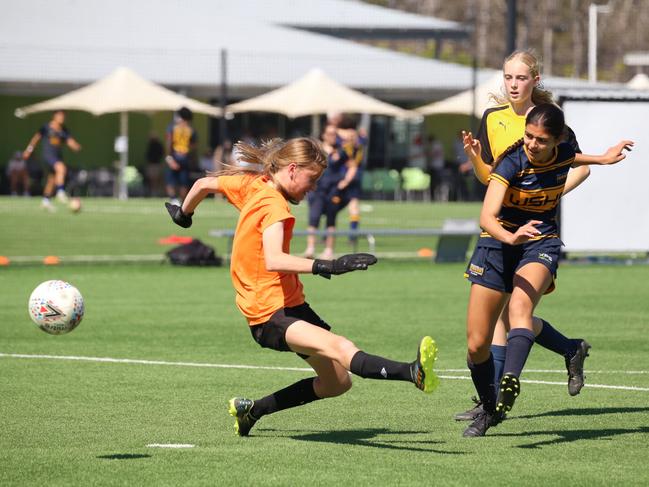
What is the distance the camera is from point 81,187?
45.5m

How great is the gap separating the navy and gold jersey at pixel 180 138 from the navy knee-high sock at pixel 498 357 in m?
21.6

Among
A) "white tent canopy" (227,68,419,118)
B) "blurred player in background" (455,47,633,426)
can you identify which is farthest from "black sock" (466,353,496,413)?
"white tent canopy" (227,68,419,118)

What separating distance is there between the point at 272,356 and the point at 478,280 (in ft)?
13.5

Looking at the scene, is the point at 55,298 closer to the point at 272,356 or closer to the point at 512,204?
the point at 512,204

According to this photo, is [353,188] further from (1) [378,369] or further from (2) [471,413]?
(1) [378,369]

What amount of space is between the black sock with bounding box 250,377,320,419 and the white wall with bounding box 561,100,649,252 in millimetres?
13886

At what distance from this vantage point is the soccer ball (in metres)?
8.96

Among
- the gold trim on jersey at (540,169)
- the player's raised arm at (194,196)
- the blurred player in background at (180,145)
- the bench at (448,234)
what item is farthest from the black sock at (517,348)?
the blurred player in background at (180,145)

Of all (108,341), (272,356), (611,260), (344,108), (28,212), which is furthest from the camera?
(344,108)

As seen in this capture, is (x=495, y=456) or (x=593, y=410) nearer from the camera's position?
(x=495, y=456)

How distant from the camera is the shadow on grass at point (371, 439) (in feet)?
26.6

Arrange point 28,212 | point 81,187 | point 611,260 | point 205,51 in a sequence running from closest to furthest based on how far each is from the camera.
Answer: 1. point 611,260
2. point 28,212
3. point 81,187
4. point 205,51

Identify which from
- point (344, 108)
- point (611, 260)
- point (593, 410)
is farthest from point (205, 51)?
point (593, 410)

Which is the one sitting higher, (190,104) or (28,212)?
(190,104)
